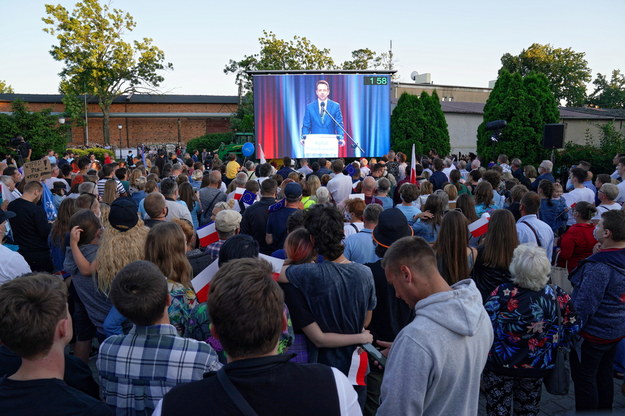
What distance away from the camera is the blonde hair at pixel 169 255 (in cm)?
329

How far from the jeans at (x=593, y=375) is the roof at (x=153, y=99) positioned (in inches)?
1769

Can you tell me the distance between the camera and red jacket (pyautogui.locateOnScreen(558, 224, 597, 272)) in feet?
16.0


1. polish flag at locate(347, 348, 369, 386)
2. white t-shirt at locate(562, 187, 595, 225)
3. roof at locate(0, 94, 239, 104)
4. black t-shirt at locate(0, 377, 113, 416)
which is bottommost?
polish flag at locate(347, 348, 369, 386)

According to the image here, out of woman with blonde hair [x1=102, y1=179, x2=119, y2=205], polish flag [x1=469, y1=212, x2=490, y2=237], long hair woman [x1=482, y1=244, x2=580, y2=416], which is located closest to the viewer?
long hair woman [x1=482, y1=244, x2=580, y2=416]

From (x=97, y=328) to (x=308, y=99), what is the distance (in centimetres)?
1692

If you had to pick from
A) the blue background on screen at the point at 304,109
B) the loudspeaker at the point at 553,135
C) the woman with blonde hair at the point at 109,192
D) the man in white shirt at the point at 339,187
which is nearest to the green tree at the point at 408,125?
the blue background on screen at the point at 304,109

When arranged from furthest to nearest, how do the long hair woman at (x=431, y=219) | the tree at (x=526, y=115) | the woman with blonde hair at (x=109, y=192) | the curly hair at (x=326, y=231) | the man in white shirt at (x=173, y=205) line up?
the tree at (x=526, y=115)
the woman with blonde hair at (x=109, y=192)
the man in white shirt at (x=173, y=205)
the long hair woman at (x=431, y=219)
the curly hair at (x=326, y=231)

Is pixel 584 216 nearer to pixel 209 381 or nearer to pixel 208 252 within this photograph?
pixel 208 252

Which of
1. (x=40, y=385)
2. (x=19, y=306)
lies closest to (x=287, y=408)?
(x=40, y=385)

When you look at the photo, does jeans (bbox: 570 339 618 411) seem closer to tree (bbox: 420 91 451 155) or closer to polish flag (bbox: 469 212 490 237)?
polish flag (bbox: 469 212 490 237)

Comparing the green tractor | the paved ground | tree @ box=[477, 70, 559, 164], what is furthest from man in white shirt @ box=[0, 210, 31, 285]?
the green tractor

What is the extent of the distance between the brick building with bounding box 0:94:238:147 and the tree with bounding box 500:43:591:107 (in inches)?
1075

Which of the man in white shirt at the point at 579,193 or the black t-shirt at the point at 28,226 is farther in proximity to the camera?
the man in white shirt at the point at 579,193

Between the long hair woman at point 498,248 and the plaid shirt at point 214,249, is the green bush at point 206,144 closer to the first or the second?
the plaid shirt at point 214,249
